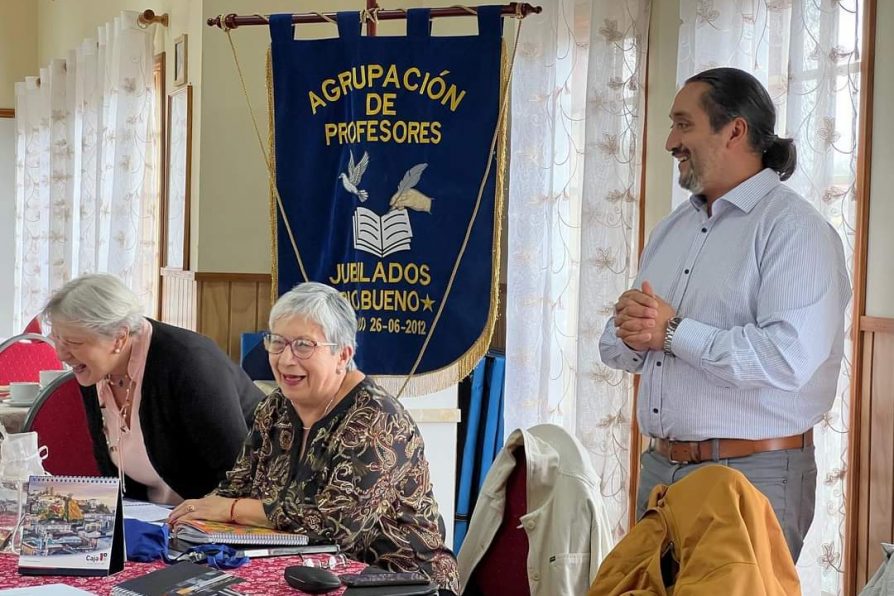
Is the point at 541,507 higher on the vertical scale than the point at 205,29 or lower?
lower

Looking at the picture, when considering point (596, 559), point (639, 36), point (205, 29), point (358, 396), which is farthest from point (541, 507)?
point (205, 29)

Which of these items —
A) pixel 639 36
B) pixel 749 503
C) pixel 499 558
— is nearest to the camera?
pixel 749 503

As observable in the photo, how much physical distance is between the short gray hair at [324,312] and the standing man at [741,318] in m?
0.56

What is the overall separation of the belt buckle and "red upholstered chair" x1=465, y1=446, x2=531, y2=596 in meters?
0.32

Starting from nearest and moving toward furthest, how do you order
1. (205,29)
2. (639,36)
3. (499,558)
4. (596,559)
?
(596,559), (499,558), (639,36), (205,29)

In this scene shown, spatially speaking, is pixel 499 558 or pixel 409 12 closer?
pixel 499 558

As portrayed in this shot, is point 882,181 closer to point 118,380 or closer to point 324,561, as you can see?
point 324,561

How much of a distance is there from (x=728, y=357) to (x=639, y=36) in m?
1.82

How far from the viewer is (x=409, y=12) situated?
3248 millimetres

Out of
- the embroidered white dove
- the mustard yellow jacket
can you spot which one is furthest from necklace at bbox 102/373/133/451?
the mustard yellow jacket

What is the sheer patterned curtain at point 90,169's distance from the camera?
5.84m

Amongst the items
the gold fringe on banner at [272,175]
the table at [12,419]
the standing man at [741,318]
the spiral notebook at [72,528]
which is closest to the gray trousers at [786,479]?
the standing man at [741,318]

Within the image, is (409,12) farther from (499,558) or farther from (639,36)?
(499,558)

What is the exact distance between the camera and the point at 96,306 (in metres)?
2.57
